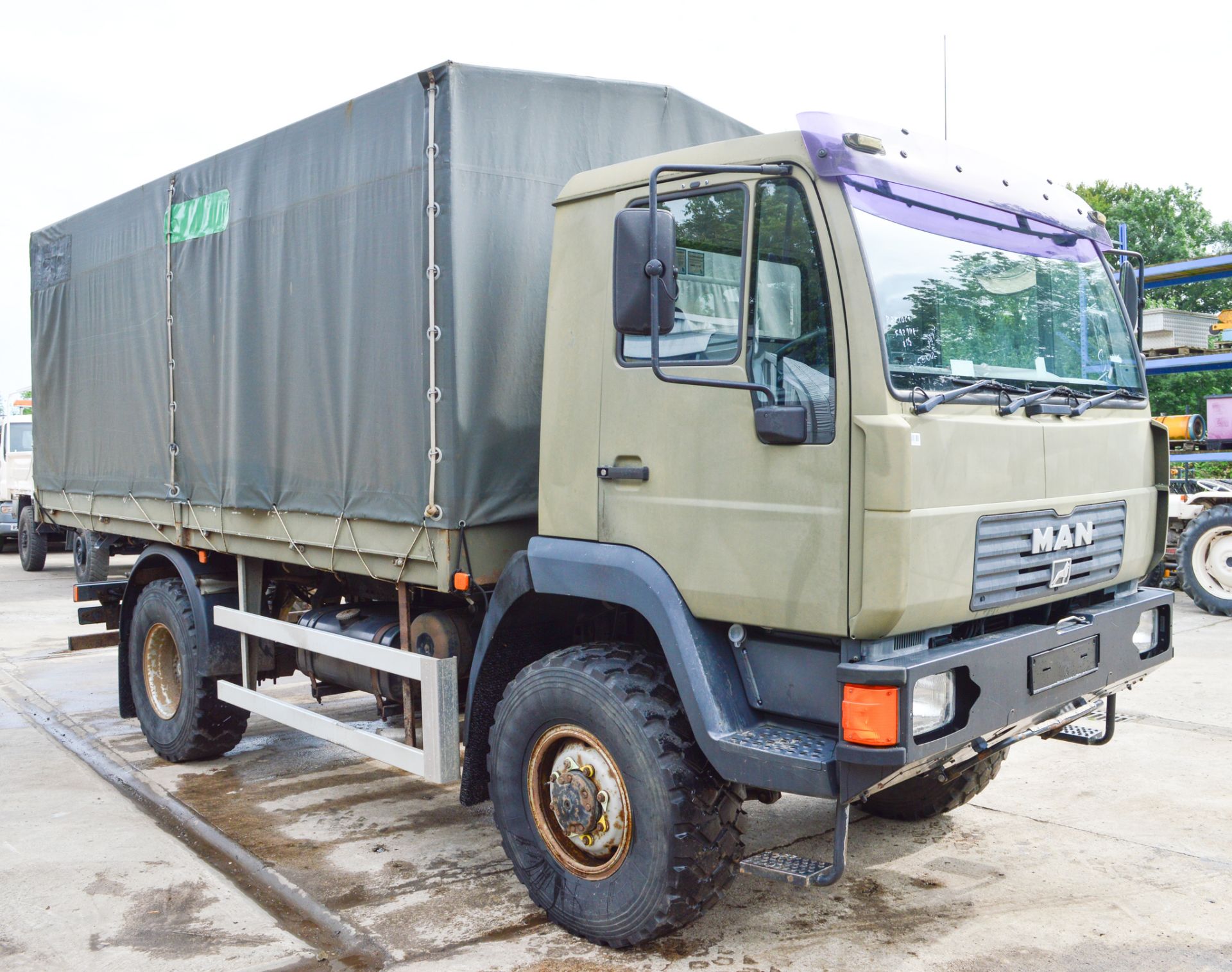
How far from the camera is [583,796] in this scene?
12.9 ft

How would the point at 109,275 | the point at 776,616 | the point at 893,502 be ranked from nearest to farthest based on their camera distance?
the point at 893,502 → the point at 776,616 → the point at 109,275

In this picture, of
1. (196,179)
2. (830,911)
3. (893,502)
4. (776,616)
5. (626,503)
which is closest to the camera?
(893,502)

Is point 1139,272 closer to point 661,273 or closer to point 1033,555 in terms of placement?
point 1033,555

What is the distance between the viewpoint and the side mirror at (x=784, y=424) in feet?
11.1

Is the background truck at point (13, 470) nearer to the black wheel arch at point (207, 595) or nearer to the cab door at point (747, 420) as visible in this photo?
the black wheel arch at point (207, 595)

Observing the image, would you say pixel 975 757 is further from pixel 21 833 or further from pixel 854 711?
pixel 21 833

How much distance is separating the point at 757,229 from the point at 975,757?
1857 mm

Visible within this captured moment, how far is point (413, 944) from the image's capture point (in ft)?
13.3

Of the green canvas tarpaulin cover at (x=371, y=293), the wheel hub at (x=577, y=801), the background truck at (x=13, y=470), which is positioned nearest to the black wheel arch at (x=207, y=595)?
the green canvas tarpaulin cover at (x=371, y=293)

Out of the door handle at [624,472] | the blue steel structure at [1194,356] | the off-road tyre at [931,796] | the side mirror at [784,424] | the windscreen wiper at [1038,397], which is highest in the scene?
the blue steel structure at [1194,356]

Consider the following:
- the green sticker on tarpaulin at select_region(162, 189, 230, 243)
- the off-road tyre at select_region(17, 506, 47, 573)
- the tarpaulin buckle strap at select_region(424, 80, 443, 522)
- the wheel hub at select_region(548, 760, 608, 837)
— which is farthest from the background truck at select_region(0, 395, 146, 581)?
the wheel hub at select_region(548, 760, 608, 837)

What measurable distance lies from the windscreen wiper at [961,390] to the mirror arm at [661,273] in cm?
44

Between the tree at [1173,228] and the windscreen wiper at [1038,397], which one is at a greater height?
the tree at [1173,228]

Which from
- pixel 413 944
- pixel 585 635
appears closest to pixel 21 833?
pixel 413 944
